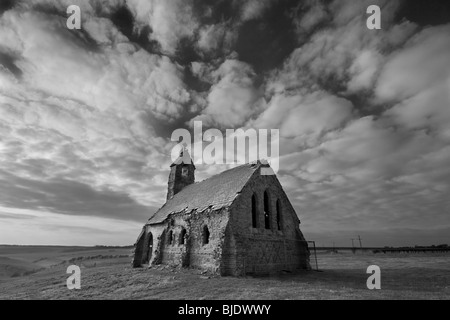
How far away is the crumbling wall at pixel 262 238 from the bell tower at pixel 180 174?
62.7 ft

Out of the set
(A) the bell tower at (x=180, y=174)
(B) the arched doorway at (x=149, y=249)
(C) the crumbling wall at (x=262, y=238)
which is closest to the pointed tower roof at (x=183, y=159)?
(A) the bell tower at (x=180, y=174)

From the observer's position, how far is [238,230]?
766 inches

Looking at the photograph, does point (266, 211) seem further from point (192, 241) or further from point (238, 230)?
point (192, 241)

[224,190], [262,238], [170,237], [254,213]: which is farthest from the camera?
[170,237]

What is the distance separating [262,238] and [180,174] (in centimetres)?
2217

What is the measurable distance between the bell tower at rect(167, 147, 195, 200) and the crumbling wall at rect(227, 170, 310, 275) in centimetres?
1910

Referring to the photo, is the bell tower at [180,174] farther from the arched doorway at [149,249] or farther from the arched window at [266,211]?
the arched window at [266,211]

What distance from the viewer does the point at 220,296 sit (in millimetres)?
12344

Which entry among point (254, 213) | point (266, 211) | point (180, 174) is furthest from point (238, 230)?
point (180, 174)

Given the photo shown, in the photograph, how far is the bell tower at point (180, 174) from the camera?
38938mm

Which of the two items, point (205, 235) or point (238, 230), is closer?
point (238, 230)

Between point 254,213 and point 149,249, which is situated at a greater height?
point 254,213

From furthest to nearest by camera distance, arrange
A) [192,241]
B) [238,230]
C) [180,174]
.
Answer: [180,174] → [192,241] → [238,230]
